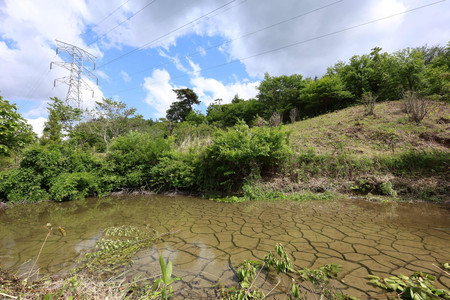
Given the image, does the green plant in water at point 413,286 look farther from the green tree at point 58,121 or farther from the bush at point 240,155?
the green tree at point 58,121

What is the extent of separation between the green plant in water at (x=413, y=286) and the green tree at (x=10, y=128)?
7.38m

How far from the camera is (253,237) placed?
136 inches

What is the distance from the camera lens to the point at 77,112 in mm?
19172

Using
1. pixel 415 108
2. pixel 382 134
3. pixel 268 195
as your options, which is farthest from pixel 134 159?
pixel 415 108

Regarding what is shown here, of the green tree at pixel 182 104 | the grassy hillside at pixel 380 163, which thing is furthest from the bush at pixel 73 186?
the green tree at pixel 182 104

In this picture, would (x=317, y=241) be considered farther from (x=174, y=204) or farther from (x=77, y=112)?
(x=77, y=112)

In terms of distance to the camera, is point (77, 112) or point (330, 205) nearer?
point (330, 205)

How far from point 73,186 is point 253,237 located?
697 cm

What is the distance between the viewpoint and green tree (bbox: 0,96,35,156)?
4727 millimetres

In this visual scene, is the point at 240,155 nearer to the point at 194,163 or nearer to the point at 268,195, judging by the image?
the point at 268,195

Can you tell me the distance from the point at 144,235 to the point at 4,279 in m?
2.04

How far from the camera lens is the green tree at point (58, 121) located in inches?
597

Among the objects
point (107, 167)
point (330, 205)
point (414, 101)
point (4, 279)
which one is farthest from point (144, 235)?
point (414, 101)

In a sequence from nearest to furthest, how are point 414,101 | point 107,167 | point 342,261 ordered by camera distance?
point 342,261
point 107,167
point 414,101
